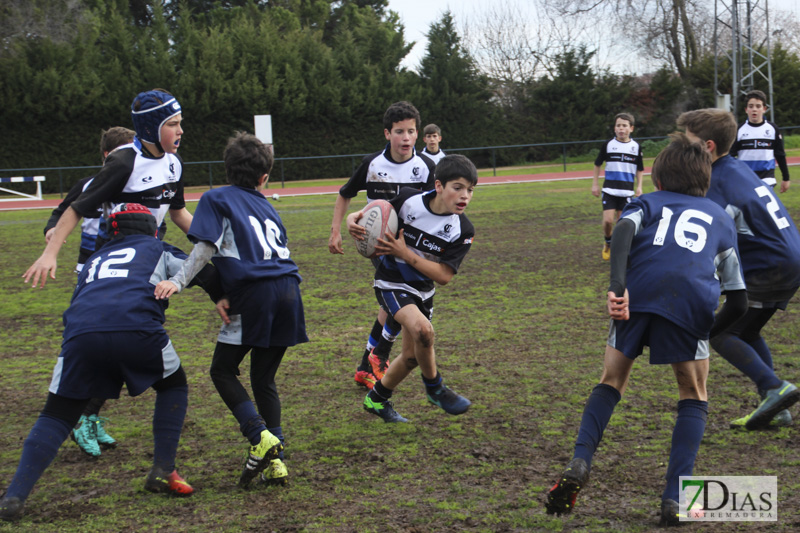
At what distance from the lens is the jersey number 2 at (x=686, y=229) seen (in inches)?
136

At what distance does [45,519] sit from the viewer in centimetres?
345

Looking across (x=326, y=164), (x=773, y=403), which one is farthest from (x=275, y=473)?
(x=326, y=164)

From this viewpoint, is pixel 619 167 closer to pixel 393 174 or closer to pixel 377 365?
pixel 393 174

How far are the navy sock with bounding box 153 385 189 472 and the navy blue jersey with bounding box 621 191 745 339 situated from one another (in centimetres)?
215

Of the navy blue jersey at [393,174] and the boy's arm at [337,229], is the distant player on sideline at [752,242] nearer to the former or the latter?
the navy blue jersey at [393,174]

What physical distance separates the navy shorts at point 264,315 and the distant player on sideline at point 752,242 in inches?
92.6

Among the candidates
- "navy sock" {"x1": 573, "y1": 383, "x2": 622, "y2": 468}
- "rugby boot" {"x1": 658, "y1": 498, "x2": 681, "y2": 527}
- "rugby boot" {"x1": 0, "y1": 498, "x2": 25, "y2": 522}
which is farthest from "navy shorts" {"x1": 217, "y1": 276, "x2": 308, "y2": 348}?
"rugby boot" {"x1": 658, "y1": 498, "x2": 681, "y2": 527}

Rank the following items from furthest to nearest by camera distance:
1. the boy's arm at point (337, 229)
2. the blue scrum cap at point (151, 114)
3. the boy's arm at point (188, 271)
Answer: the boy's arm at point (337, 229), the blue scrum cap at point (151, 114), the boy's arm at point (188, 271)

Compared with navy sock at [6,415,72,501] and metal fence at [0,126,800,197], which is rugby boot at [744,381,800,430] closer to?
navy sock at [6,415,72,501]

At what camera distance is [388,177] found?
232 inches

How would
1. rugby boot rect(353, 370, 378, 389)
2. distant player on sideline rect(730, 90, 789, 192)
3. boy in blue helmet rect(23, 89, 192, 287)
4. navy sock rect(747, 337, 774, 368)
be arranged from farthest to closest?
distant player on sideline rect(730, 90, 789, 192)
rugby boot rect(353, 370, 378, 389)
navy sock rect(747, 337, 774, 368)
boy in blue helmet rect(23, 89, 192, 287)

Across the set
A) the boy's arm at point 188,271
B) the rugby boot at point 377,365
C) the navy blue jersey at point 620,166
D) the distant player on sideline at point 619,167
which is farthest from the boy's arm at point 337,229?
the navy blue jersey at point 620,166

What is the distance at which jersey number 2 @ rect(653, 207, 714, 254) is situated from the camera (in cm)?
346

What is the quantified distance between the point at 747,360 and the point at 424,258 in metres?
1.86
